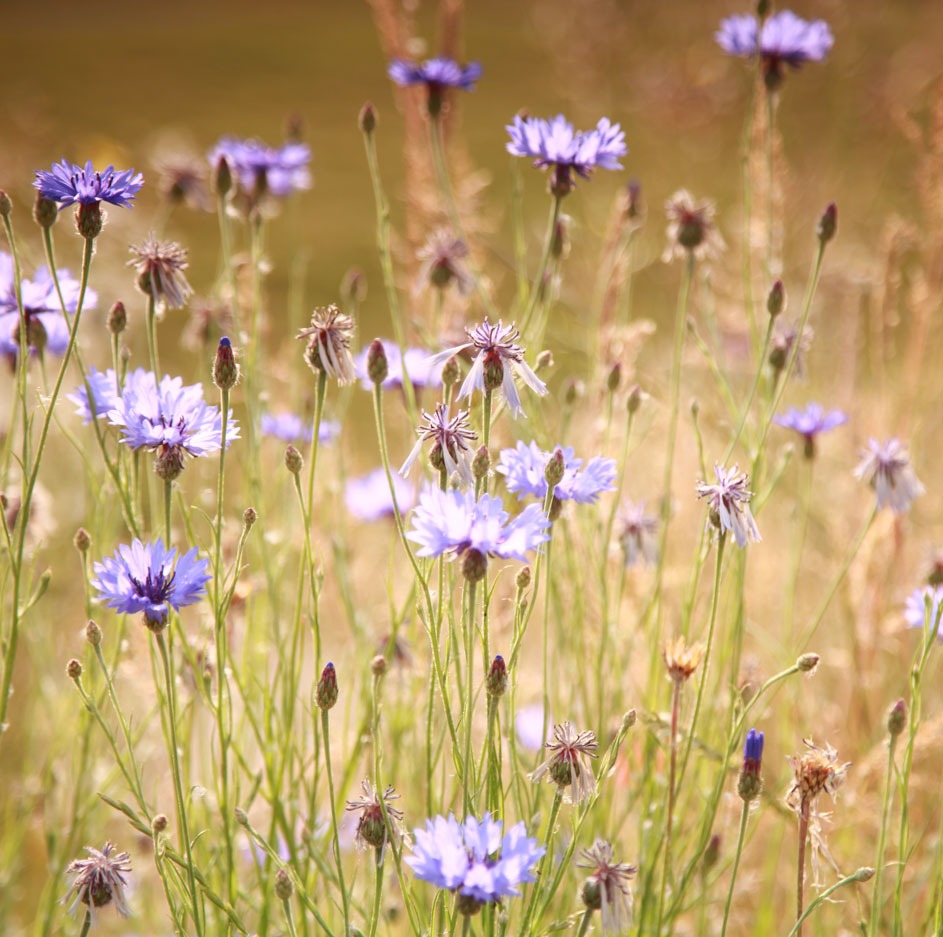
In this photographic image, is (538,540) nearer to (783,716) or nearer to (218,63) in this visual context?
(783,716)

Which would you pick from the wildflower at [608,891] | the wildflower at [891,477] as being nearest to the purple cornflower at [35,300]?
the wildflower at [608,891]

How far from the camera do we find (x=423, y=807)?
3.21 ft

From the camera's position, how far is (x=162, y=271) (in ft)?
2.67

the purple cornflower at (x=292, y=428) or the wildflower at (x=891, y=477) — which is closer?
the wildflower at (x=891, y=477)

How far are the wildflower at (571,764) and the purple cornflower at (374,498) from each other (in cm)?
55

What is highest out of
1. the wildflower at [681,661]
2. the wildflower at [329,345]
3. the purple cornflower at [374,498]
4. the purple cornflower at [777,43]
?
the purple cornflower at [777,43]

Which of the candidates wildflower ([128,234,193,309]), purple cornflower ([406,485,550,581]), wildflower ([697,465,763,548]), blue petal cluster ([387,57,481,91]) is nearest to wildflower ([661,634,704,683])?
wildflower ([697,465,763,548])

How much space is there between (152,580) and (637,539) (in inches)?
18.5

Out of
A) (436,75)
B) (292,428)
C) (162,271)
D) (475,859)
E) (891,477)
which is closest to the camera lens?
(475,859)

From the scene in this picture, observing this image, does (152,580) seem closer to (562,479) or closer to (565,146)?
(562,479)

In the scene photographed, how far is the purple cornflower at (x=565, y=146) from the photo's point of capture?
85 centimetres

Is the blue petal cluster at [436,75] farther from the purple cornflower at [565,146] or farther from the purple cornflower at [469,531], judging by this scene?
the purple cornflower at [469,531]

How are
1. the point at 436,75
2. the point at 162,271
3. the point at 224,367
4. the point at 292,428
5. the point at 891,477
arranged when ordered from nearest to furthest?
1. the point at 224,367
2. the point at 162,271
3. the point at 891,477
4. the point at 436,75
5. the point at 292,428

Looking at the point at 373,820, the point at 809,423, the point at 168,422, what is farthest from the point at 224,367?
the point at 809,423
